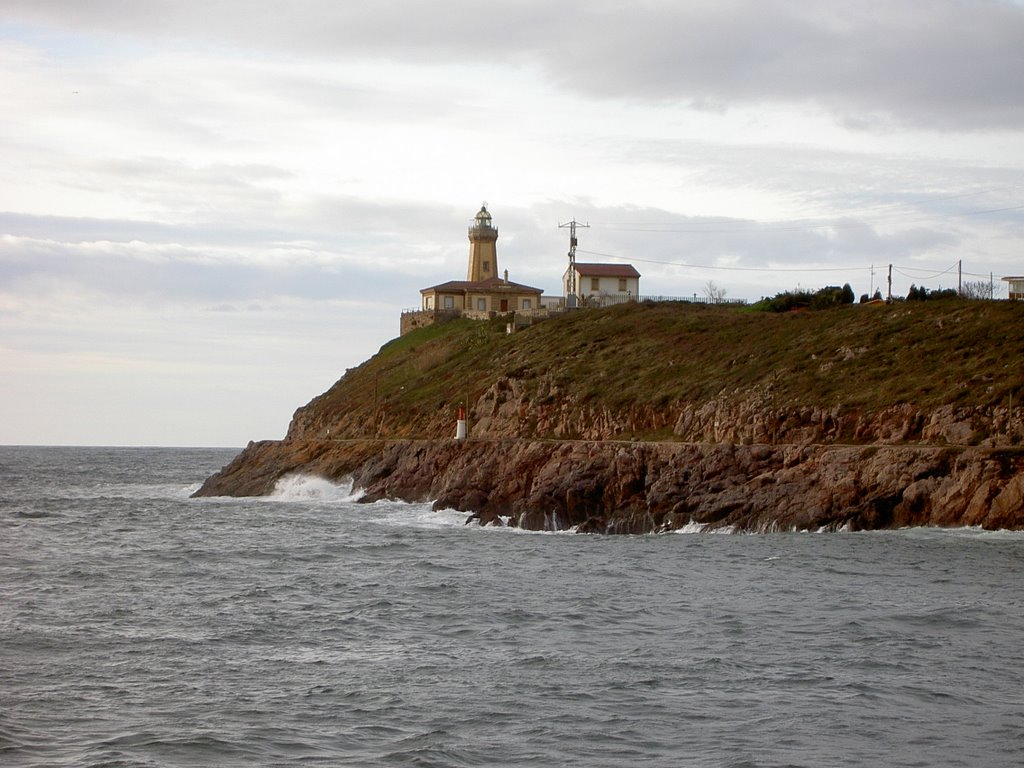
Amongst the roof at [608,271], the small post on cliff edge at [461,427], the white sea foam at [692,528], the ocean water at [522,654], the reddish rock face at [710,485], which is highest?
the roof at [608,271]

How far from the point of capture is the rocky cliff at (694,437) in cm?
4450

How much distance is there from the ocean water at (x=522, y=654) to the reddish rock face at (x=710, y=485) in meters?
2.32

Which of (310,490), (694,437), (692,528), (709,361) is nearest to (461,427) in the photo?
(310,490)

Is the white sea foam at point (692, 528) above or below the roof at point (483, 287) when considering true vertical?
below

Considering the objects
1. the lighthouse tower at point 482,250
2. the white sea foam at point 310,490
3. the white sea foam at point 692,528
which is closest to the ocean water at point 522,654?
the white sea foam at point 692,528

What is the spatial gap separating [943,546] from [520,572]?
13.1 meters

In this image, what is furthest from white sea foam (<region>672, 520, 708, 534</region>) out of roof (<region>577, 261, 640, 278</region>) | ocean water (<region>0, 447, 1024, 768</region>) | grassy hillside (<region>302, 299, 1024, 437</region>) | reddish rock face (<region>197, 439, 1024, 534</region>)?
roof (<region>577, 261, 640, 278</region>)

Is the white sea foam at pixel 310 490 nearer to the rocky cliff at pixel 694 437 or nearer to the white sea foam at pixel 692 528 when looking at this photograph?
the rocky cliff at pixel 694 437

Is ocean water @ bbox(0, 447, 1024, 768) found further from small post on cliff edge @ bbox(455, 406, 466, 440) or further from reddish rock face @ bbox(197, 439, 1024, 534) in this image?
small post on cliff edge @ bbox(455, 406, 466, 440)

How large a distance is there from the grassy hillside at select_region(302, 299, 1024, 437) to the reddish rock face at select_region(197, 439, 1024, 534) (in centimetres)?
659

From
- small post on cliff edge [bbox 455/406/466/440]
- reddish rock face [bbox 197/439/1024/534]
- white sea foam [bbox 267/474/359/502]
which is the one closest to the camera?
reddish rock face [bbox 197/439/1024/534]

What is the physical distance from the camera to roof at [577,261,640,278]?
97438 millimetres

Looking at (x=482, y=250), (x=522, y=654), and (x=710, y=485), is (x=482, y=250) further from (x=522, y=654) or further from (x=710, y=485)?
(x=522, y=654)

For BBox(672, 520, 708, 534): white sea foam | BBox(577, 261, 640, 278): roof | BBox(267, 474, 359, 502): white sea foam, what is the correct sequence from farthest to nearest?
BBox(577, 261, 640, 278): roof
BBox(267, 474, 359, 502): white sea foam
BBox(672, 520, 708, 534): white sea foam
